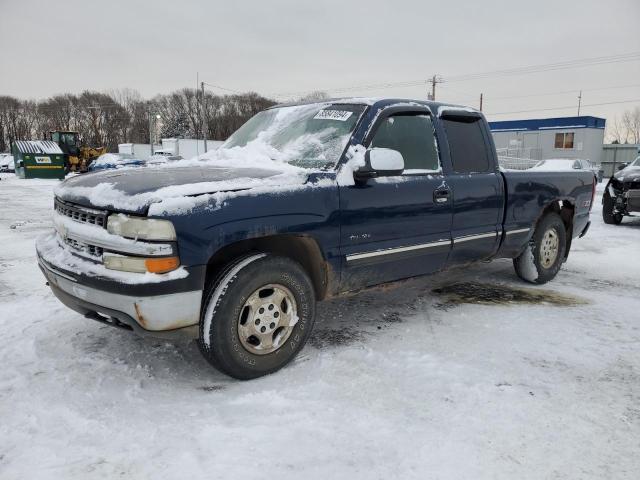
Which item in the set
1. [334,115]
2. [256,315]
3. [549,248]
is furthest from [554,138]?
[256,315]

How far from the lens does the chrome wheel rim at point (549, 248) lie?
17.5 ft

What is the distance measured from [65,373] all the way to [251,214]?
158 cm

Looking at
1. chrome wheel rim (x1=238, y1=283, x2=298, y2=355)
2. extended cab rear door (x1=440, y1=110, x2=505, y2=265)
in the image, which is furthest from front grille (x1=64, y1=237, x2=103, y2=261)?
extended cab rear door (x1=440, y1=110, x2=505, y2=265)

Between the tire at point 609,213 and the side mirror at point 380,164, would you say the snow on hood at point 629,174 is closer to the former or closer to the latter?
the tire at point 609,213

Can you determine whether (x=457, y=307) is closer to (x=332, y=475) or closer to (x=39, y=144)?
(x=332, y=475)

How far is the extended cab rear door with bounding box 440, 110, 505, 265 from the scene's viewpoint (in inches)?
161

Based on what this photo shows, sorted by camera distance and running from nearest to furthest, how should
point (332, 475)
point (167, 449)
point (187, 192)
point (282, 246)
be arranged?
point (332, 475), point (167, 449), point (187, 192), point (282, 246)

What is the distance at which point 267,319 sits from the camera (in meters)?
3.06

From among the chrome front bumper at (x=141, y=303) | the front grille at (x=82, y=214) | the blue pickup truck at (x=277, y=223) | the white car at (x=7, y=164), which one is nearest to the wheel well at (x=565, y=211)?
the blue pickup truck at (x=277, y=223)

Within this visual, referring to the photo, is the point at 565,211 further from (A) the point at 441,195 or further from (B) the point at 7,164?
(B) the point at 7,164

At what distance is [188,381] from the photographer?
3031 mm

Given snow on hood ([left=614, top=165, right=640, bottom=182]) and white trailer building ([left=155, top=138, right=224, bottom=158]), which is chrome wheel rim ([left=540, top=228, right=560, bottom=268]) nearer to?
snow on hood ([left=614, top=165, right=640, bottom=182])

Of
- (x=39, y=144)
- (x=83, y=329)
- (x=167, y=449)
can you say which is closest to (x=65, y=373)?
(x=83, y=329)

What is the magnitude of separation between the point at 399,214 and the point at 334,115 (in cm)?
91
